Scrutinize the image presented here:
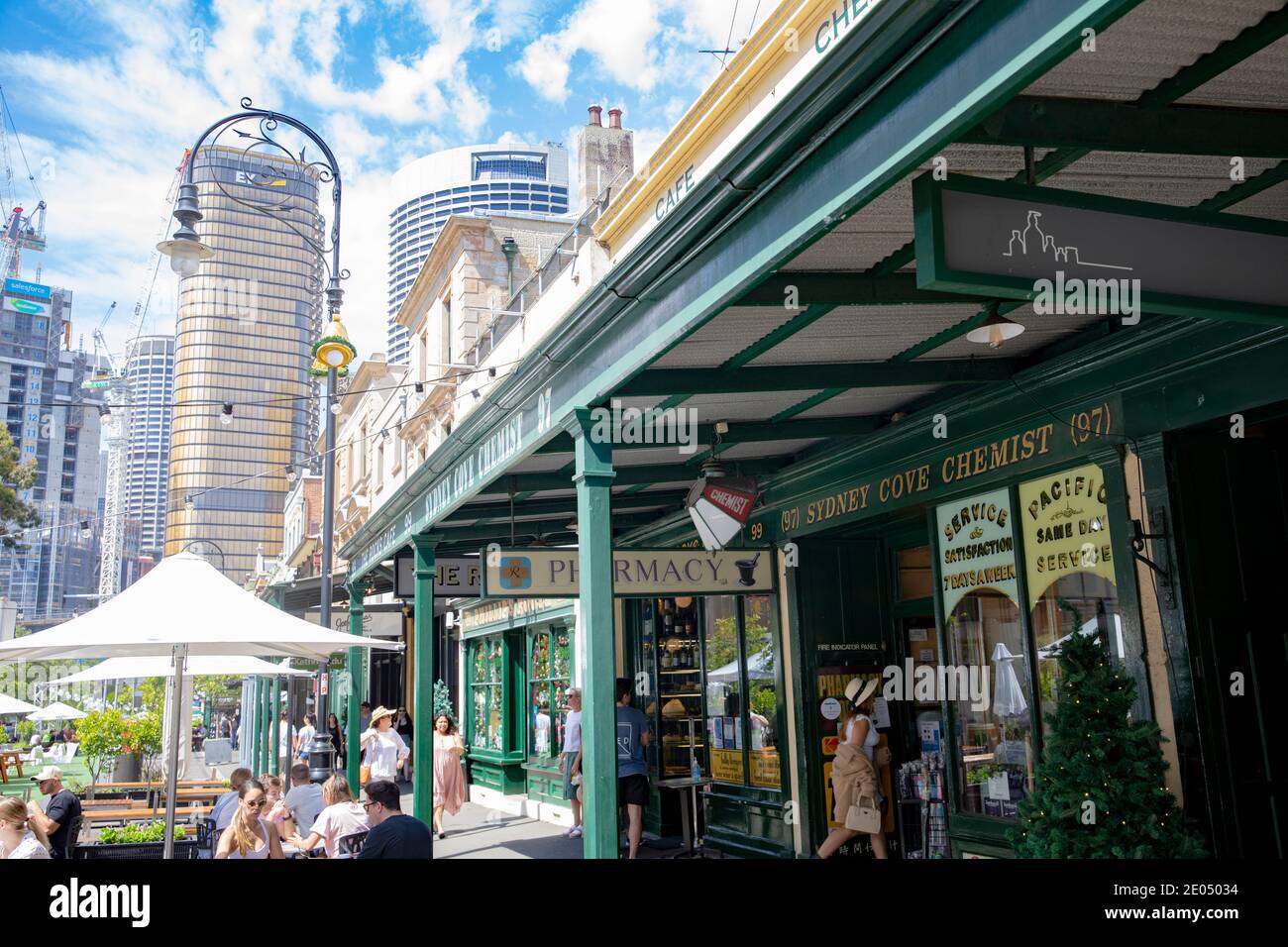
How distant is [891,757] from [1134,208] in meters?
7.28

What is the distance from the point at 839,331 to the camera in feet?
22.7

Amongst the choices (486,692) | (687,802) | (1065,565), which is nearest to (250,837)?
(687,802)

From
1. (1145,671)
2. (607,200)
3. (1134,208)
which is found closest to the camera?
(1134,208)

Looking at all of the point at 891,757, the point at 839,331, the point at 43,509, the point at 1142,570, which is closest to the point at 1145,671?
the point at 1142,570

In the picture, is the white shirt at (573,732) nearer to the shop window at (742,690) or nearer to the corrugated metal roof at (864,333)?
the shop window at (742,690)

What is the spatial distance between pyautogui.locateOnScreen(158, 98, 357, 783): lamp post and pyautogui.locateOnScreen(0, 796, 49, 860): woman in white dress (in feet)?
20.4

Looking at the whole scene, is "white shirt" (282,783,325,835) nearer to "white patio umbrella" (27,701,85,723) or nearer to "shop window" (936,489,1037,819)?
"shop window" (936,489,1037,819)

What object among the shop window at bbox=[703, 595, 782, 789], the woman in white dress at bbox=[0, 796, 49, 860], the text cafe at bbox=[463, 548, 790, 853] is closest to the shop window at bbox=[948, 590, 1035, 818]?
the text cafe at bbox=[463, 548, 790, 853]

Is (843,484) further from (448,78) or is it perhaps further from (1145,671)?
(448,78)

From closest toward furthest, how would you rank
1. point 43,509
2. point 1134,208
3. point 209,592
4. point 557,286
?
point 1134,208
point 209,592
point 557,286
point 43,509

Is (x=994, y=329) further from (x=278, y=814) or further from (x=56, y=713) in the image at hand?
(x=56, y=713)

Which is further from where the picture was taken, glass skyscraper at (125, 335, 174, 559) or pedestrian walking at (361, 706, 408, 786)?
glass skyscraper at (125, 335, 174, 559)

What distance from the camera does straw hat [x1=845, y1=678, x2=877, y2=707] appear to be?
10742 mm

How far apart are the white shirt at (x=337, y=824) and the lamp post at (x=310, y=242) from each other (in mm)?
6037
